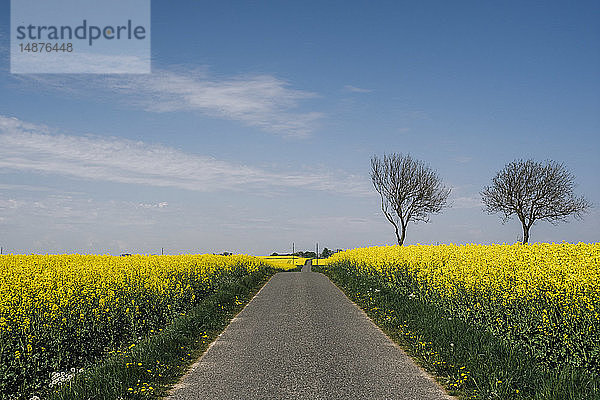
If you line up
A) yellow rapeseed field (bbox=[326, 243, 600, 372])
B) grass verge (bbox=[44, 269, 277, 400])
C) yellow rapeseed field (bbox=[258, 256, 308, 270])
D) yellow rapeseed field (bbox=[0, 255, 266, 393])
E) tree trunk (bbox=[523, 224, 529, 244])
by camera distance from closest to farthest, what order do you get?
grass verge (bbox=[44, 269, 277, 400]) < yellow rapeseed field (bbox=[326, 243, 600, 372]) < yellow rapeseed field (bbox=[0, 255, 266, 393]) < tree trunk (bbox=[523, 224, 529, 244]) < yellow rapeseed field (bbox=[258, 256, 308, 270])

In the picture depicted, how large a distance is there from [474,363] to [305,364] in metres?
2.64

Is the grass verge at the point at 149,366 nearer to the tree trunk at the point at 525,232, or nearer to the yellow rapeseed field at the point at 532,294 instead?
the yellow rapeseed field at the point at 532,294

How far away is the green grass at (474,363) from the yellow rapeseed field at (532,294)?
0.37 metres

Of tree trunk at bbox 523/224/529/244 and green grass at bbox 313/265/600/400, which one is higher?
tree trunk at bbox 523/224/529/244

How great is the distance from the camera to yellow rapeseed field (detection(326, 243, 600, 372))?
8.27 m

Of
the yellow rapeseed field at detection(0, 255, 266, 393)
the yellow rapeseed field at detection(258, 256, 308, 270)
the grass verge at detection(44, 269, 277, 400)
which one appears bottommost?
the yellow rapeseed field at detection(258, 256, 308, 270)

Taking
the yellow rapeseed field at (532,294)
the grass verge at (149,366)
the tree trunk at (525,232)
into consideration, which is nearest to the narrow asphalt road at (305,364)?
the grass verge at (149,366)

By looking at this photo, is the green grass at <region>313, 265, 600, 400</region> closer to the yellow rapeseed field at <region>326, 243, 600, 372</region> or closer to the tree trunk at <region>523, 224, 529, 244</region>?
the yellow rapeseed field at <region>326, 243, 600, 372</region>

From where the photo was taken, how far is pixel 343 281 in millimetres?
25984

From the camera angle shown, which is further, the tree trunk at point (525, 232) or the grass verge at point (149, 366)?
the tree trunk at point (525, 232)

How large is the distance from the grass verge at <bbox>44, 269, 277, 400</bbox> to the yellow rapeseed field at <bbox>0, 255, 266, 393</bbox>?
0.87 metres

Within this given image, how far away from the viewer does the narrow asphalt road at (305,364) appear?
7.14 metres

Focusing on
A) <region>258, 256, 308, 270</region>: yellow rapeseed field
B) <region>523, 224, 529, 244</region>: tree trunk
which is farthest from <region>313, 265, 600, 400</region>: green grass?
<region>258, 256, 308, 270</region>: yellow rapeseed field

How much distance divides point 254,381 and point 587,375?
4608mm
